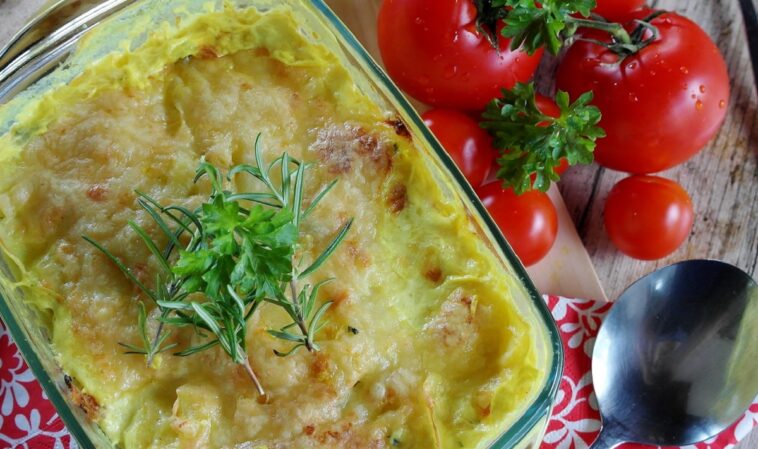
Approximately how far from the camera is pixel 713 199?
95.8 inches

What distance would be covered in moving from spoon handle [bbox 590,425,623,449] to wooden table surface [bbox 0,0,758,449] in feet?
1.37

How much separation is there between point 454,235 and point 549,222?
0.54m

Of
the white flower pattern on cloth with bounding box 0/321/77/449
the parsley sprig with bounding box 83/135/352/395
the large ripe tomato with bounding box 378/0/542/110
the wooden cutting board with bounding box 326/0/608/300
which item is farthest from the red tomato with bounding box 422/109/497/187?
the white flower pattern on cloth with bounding box 0/321/77/449

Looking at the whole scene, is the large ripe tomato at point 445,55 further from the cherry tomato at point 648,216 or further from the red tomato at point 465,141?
the cherry tomato at point 648,216

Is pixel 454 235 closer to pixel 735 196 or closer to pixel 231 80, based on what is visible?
pixel 231 80

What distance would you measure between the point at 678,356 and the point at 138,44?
147cm

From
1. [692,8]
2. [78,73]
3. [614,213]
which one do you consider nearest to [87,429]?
[78,73]

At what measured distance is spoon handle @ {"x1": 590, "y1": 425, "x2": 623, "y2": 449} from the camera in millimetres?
2080

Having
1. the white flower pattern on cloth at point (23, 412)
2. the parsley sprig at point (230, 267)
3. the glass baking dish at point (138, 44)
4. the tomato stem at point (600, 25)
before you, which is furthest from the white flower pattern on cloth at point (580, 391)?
the white flower pattern on cloth at point (23, 412)

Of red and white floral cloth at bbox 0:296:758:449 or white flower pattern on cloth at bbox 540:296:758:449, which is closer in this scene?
red and white floral cloth at bbox 0:296:758:449

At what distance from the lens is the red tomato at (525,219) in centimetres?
212

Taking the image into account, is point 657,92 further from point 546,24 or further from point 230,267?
point 230,267

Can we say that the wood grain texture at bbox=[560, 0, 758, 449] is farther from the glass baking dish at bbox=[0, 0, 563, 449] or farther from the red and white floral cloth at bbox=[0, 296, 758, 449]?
the glass baking dish at bbox=[0, 0, 563, 449]

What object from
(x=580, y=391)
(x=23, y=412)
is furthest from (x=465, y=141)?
(x=23, y=412)
